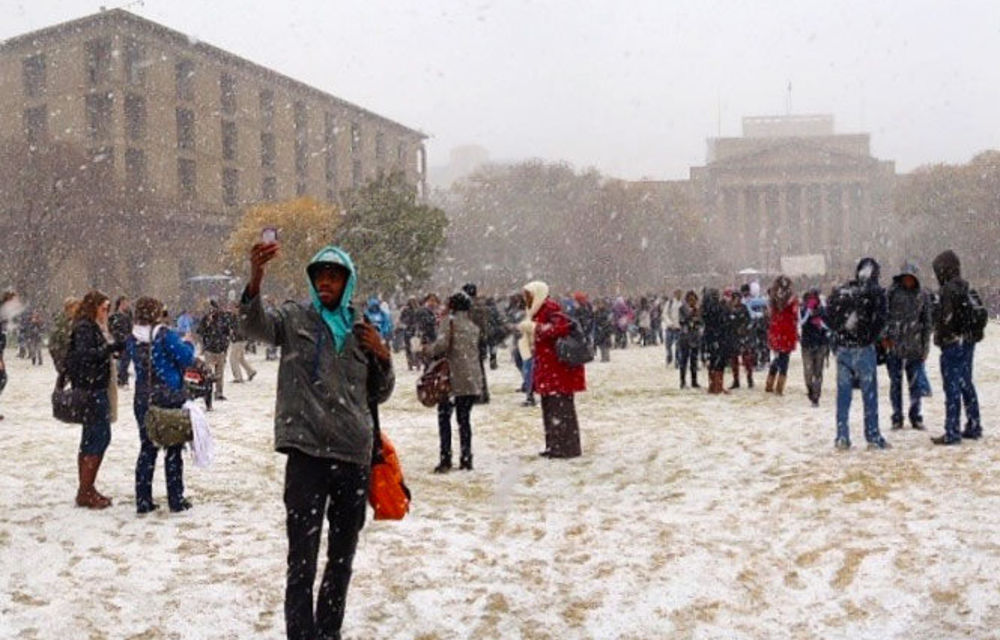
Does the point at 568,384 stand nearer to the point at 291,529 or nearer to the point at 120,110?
the point at 291,529

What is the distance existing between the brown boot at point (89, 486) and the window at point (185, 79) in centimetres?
5783

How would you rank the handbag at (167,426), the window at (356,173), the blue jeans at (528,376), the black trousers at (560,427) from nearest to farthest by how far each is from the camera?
the handbag at (167,426) → the black trousers at (560,427) → the blue jeans at (528,376) → the window at (356,173)

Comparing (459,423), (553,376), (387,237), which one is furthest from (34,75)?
(553,376)

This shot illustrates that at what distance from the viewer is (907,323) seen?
10508 millimetres

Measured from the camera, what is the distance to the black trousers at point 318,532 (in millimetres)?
4453

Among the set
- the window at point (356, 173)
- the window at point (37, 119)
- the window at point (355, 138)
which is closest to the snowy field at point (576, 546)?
the window at point (37, 119)

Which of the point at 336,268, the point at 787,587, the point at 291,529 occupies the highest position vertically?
the point at 336,268

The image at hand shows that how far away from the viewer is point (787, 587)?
19.0 ft

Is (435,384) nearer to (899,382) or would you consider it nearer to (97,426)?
(97,426)

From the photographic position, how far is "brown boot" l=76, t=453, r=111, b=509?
7.75 metres

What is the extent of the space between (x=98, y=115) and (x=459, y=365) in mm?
54206

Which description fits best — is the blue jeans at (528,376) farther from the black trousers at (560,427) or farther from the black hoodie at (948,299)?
the black hoodie at (948,299)

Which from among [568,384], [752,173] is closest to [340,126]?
[752,173]

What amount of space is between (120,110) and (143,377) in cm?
5305
